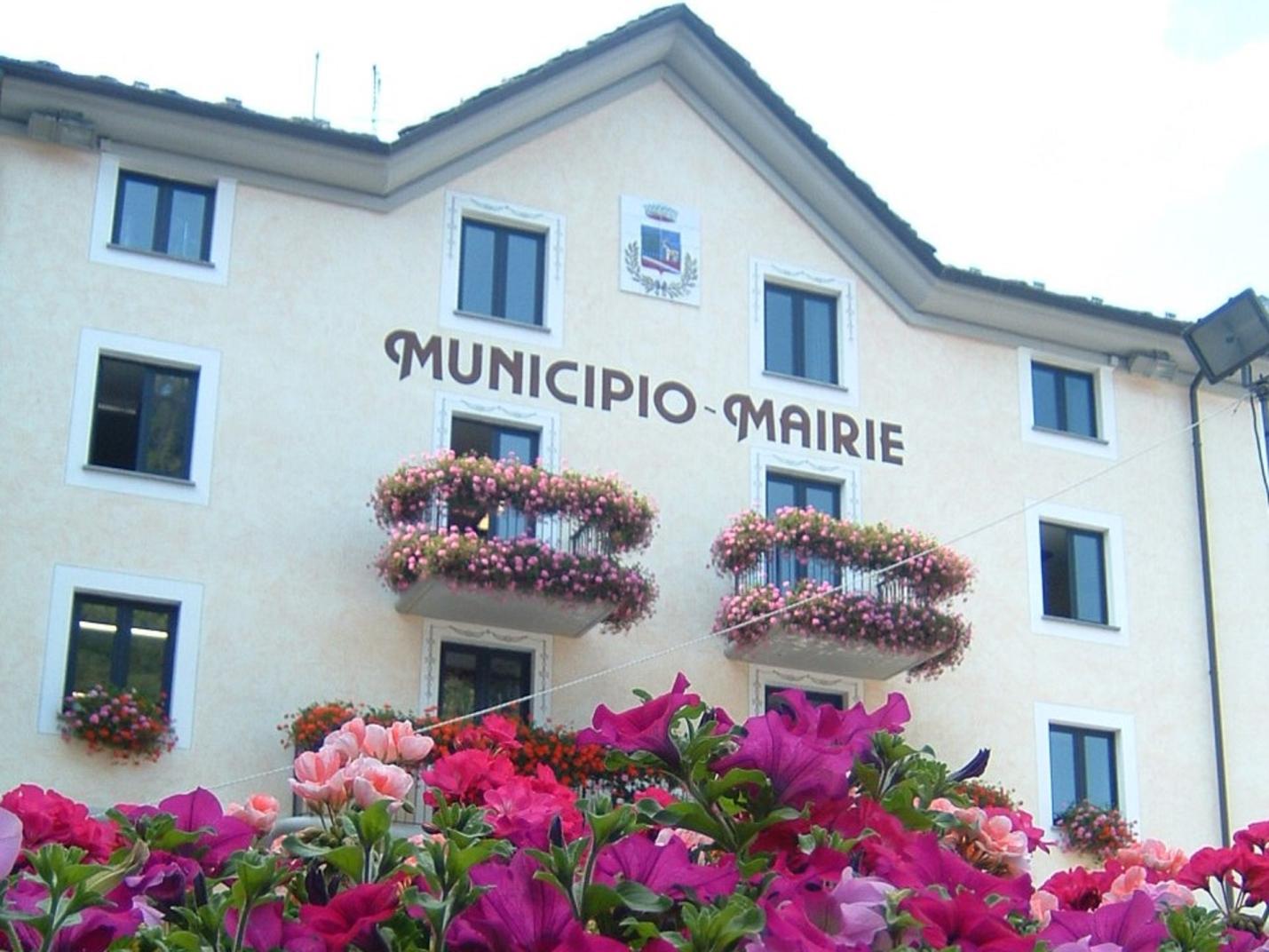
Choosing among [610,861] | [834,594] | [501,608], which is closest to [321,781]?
[610,861]

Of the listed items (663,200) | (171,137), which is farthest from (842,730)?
(663,200)

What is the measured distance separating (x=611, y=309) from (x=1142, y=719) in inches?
318

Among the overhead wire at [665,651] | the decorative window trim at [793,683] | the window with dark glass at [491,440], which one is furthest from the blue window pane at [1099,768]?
the window with dark glass at [491,440]

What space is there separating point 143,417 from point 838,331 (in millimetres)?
8550

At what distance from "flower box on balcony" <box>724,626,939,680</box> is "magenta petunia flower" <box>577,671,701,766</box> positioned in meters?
17.6

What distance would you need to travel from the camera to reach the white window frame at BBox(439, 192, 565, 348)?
22.0 metres

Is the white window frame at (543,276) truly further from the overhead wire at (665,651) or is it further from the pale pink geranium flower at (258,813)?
the pale pink geranium flower at (258,813)

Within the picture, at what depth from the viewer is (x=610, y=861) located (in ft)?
11.0

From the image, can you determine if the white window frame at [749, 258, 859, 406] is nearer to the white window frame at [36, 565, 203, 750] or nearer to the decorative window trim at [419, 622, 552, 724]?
the decorative window trim at [419, 622, 552, 724]

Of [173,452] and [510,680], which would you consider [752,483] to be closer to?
[510,680]

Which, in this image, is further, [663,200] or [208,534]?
[663,200]

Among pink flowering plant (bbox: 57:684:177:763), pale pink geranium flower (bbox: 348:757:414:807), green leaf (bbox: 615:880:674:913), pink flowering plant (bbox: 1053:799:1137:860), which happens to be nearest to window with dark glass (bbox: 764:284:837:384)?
pink flowering plant (bbox: 1053:799:1137:860)

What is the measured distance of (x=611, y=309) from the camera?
74.8ft

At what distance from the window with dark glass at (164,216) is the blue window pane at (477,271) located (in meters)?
2.81
